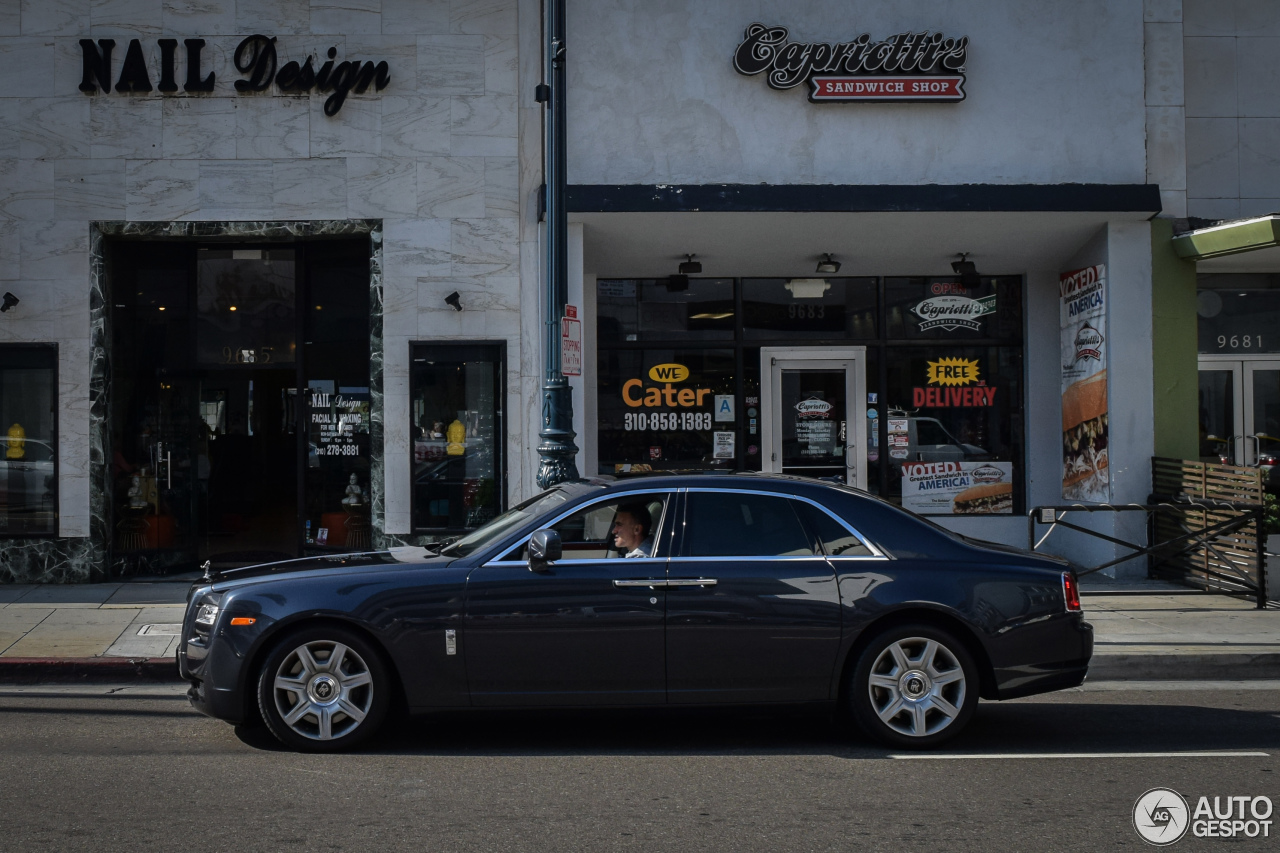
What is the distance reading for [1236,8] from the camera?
1288cm

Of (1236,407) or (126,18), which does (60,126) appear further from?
(1236,407)

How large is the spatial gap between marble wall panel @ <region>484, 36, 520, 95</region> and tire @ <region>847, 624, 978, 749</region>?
817 centimetres

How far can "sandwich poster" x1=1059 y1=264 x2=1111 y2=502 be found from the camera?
40.0ft

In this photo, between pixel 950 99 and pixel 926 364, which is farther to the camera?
pixel 926 364

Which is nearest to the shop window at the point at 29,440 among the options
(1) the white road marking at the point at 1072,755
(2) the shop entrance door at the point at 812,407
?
(2) the shop entrance door at the point at 812,407

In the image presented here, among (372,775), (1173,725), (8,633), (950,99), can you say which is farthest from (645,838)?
(950,99)

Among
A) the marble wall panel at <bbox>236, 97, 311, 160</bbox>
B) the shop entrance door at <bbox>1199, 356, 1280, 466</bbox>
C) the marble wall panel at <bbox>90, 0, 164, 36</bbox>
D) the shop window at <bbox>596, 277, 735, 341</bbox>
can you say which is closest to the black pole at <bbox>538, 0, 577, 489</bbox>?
the marble wall panel at <bbox>236, 97, 311, 160</bbox>

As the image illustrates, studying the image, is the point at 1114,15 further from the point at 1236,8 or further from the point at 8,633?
the point at 8,633

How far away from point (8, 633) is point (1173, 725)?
8.80 meters

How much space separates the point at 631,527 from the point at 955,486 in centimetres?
832

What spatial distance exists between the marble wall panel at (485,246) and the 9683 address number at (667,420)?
99.7 inches

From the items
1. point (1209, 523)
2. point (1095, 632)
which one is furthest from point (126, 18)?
point (1209, 523)

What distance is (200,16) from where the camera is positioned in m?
11.9

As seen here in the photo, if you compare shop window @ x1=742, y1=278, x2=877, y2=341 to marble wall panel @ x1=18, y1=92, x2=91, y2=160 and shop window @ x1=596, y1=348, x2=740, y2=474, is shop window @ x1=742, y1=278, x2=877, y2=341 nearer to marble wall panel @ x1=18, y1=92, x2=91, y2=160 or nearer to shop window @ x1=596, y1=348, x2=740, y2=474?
shop window @ x1=596, y1=348, x2=740, y2=474
